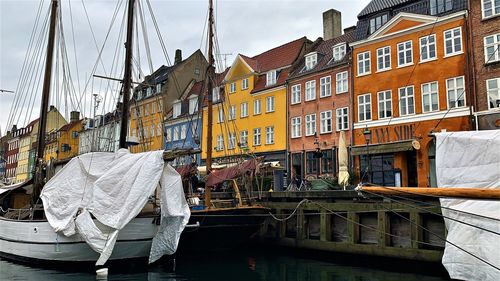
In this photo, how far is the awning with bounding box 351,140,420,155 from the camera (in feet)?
85.0

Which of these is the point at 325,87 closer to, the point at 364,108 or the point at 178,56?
the point at 364,108

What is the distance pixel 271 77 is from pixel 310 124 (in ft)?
22.7

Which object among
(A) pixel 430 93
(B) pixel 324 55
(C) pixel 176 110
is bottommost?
(A) pixel 430 93

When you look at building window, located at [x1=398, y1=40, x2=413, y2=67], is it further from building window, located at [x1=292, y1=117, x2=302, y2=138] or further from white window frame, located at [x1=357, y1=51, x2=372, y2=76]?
building window, located at [x1=292, y1=117, x2=302, y2=138]

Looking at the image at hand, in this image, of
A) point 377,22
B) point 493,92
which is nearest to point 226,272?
point 493,92

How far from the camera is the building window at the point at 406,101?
27.5 m

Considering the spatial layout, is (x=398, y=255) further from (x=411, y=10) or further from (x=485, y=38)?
(x=411, y=10)

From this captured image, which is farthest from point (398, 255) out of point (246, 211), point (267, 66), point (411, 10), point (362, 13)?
point (267, 66)

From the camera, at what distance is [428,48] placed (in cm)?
2712

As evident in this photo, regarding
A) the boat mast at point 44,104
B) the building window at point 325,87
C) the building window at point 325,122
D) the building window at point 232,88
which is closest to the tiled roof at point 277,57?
the building window at point 232,88

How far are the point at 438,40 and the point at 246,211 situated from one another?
1580cm

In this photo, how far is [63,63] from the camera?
26125 millimetres

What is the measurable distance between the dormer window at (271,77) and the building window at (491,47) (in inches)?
697

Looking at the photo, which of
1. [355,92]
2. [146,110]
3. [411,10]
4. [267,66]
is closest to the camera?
[411,10]
